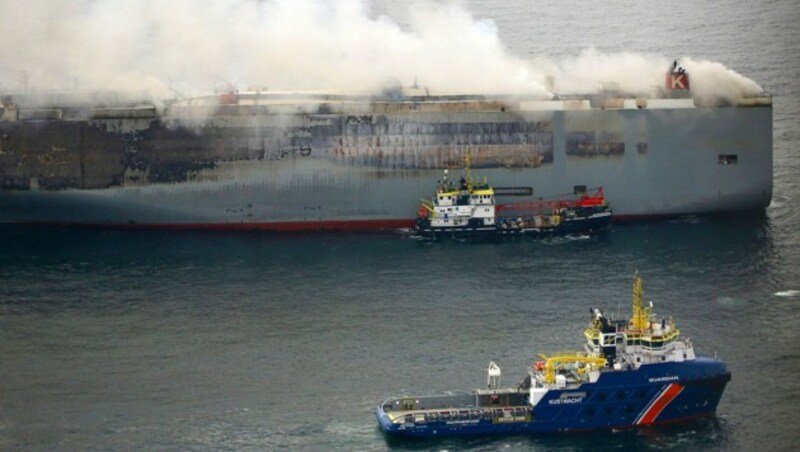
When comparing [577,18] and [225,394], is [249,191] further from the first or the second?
[577,18]

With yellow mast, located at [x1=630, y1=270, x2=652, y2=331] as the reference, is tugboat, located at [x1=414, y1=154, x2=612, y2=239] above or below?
above

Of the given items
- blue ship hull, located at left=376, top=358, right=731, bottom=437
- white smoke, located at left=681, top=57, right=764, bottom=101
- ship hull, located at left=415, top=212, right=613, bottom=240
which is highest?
white smoke, located at left=681, top=57, right=764, bottom=101

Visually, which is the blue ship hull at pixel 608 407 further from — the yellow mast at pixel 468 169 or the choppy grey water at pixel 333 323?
the yellow mast at pixel 468 169

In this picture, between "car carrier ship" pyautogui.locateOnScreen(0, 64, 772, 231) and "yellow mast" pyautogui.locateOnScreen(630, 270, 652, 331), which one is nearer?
"yellow mast" pyautogui.locateOnScreen(630, 270, 652, 331)

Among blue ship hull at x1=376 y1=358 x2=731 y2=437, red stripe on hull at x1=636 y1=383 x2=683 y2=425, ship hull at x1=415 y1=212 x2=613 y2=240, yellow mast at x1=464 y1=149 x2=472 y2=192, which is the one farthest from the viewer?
yellow mast at x1=464 y1=149 x2=472 y2=192

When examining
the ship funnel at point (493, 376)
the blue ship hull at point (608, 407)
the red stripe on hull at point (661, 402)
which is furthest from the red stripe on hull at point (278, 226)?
the red stripe on hull at point (661, 402)

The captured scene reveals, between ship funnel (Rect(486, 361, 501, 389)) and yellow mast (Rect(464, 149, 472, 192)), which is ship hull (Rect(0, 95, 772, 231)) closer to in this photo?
yellow mast (Rect(464, 149, 472, 192))

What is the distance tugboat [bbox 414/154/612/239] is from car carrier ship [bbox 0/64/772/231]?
9.43ft

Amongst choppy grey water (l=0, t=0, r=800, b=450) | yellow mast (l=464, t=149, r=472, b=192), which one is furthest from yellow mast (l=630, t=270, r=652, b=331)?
yellow mast (l=464, t=149, r=472, b=192)

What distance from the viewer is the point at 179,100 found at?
77625mm

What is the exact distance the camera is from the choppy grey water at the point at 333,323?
49.7 meters

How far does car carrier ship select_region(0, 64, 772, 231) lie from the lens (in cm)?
7550

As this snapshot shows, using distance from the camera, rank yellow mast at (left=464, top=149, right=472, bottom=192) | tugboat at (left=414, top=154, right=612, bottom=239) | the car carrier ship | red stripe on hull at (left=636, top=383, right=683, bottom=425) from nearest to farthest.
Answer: red stripe on hull at (left=636, top=383, right=683, bottom=425)
tugboat at (left=414, top=154, right=612, bottom=239)
yellow mast at (left=464, top=149, right=472, bottom=192)
the car carrier ship

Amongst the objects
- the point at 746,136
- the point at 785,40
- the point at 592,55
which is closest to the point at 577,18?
the point at 785,40
